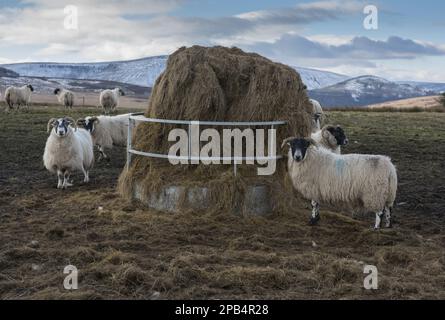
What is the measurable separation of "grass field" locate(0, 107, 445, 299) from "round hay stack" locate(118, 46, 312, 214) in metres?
0.35

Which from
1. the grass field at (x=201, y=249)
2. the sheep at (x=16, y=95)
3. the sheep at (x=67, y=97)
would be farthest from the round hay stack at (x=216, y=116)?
the sheep at (x=67, y=97)

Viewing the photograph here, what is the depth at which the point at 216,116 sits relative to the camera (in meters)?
11.0

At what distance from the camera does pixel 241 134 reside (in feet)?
35.1

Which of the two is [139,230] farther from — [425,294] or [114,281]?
[425,294]

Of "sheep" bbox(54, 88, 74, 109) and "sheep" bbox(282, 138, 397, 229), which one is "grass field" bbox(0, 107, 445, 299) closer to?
"sheep" bbox(282, 138, 397, 229)

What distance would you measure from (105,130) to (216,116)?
7.52m

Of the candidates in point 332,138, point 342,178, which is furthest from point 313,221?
point 332,138

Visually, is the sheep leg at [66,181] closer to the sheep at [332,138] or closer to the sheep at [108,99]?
the sheep at [332,138]

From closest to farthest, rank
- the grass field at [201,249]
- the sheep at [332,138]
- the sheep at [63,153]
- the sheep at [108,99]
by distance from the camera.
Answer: the grass field at [201,249] → the sheep at [332,138] → the sheep at [63,153] → the sheep at [108,99]

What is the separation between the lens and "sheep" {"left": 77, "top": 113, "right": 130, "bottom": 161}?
1733 cm

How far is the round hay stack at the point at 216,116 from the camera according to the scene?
10.4 metres

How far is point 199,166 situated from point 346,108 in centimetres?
4023

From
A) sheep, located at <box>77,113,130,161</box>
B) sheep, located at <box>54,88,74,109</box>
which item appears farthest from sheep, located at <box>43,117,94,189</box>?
sheep, located at <box>54,88,74,109</box>

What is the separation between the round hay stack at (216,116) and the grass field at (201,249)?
352 mm
